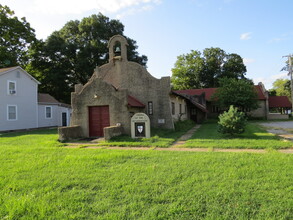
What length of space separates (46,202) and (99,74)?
46.5 ft

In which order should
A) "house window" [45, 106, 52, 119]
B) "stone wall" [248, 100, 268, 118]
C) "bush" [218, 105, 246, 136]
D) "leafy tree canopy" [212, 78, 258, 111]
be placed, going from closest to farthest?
1. "bush" [218, 105, 246, 136]
2. "house window" [45, 106, 52, 119]
3. "leafy tree canopy" [212, 78, 258, 111]
4. "stone wall" [248, 100, 268, 118]

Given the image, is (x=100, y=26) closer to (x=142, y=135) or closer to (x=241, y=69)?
(x=142, y=135)

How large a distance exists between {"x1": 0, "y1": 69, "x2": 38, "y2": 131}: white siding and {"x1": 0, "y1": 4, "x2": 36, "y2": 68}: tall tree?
8139mm

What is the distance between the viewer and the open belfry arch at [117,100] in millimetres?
13117

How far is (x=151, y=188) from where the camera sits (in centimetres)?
441

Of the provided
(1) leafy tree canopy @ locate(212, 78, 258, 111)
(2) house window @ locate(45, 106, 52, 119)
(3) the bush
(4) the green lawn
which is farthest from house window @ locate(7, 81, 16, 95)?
(1) leafy tree canopy @ locate(212, 78, 258, 111)

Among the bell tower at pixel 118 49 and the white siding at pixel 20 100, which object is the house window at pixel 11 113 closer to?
the white siding at pixel 20 100

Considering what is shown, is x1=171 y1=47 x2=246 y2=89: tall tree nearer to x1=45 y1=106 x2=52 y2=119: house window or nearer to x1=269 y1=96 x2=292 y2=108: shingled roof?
x1=269 y1=96 x2=292 y2=108: shingled roof

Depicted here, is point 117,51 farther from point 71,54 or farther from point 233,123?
point 71,54

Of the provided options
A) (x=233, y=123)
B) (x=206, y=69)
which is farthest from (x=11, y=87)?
(x=206, y=69)

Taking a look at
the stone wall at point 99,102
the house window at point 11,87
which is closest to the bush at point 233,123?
the stone wall at point 99,102

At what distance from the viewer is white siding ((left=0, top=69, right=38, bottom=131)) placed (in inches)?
813

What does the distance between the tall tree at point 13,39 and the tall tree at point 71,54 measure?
5.41 feet

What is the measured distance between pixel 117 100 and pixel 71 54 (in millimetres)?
25461
